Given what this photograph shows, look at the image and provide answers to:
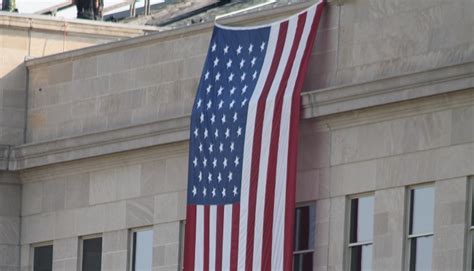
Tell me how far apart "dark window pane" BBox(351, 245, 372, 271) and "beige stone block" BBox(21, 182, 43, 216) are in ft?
35.5

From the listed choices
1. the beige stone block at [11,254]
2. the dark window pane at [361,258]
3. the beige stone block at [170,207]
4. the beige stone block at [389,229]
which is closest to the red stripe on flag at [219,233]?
the beige stone block at [170,207]

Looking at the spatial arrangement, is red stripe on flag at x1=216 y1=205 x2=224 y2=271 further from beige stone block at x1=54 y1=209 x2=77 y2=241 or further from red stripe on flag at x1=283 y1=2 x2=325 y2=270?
beige stone block at x1=54 y1=209 x2=77 y2=241

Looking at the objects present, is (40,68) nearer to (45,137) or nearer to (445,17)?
(45,137)

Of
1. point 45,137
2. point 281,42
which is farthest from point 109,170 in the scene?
point 281,42

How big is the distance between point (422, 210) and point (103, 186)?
34.0 ft

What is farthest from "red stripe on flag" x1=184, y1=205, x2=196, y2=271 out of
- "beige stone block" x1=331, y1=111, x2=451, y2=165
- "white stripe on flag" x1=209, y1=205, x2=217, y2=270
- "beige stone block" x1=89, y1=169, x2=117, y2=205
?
"beige stone block" x1=331, y1=111, x2=451, y2=165

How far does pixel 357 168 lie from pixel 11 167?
11286 mm

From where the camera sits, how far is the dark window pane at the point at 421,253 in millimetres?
60000

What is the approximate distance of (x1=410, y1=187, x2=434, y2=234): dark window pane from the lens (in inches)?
2370

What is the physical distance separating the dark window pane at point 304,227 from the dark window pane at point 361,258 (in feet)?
3.61

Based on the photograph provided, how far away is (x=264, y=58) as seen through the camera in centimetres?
6359

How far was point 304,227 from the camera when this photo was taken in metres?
62.9

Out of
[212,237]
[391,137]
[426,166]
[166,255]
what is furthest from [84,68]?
[426,166]

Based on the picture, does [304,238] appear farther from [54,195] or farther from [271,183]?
[54,195]
